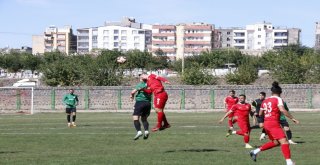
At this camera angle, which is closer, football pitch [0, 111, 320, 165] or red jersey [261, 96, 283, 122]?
red jersey [261, 96, 283, 122]

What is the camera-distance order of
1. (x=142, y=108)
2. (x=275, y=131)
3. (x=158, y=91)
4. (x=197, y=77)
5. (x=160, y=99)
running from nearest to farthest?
(x=275, y=131) → (x=142, y=108) → (x=158, y=91) → (x=160, y=99) → (x=197, y=77)

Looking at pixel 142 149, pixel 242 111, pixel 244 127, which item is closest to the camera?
pixel 142 149

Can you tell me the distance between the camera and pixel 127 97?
221 feet

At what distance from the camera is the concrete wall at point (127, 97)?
65750mm

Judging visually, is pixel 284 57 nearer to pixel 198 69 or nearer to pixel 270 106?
pixel 198 69

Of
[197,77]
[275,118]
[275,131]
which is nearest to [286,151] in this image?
[275,131]

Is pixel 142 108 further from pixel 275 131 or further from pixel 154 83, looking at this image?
pixel 275 131

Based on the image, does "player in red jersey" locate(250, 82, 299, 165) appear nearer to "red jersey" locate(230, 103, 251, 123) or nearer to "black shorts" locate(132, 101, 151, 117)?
"black shorts" locate(132, 101, 151, 117)

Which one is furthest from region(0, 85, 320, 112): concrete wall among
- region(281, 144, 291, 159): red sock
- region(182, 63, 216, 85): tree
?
region(281, 144, 291, 159): red sock

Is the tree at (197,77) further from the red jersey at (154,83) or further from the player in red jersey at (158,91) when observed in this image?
the red jersey at (154,83)

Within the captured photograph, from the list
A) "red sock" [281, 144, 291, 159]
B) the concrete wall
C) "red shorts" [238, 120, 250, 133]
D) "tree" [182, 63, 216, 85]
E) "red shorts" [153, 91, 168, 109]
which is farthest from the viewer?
"tree" [182, 63, 216, 85]

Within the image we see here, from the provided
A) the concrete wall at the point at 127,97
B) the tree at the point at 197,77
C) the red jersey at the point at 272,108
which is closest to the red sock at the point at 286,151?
the red jersey at the point at 272,108

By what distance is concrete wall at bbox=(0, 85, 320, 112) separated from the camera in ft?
216

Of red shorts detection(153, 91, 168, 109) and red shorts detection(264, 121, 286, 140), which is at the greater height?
red shorts detection(153, 91, 168, 109)
